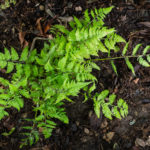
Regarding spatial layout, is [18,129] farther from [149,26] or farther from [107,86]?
[149,26]

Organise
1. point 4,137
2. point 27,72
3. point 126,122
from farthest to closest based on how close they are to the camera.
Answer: point 126,122
point 4,137
point 27,72

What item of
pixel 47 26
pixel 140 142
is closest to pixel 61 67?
pixel 47 26

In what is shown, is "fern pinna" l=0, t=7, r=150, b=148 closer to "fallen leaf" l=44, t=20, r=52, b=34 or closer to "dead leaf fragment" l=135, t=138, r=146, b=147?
"fallen leaf" l=44, t=20, r=52, b=34

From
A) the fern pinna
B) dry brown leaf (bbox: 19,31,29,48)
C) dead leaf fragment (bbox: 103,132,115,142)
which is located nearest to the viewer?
the fern pinna

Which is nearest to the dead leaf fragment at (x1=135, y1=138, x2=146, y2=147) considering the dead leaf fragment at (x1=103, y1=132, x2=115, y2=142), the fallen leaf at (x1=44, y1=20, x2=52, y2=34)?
the dead leaf fragment at (x1=103, y1=132, x2=115, y2=142)

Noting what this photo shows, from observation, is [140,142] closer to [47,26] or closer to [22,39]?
[47,26]

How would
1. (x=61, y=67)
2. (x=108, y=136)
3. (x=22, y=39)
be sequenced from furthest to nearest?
(x=108, y=136) → (x=22, y=39) → (x=61, y=67)

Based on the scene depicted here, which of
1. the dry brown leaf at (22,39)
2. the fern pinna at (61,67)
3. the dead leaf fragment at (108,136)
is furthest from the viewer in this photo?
the dead leaf fragment at (108,136)

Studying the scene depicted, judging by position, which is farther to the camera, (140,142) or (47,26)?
(140,142)

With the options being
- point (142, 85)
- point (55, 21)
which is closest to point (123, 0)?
point (55, 21)

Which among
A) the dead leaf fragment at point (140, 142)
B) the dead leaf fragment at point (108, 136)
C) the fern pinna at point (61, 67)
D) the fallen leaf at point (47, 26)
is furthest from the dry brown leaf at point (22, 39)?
the dead leaf fragment at point (140, 142)

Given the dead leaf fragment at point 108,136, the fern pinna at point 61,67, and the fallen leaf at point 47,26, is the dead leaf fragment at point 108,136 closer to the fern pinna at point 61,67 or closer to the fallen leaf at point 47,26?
the fern pinna at point 61,67
